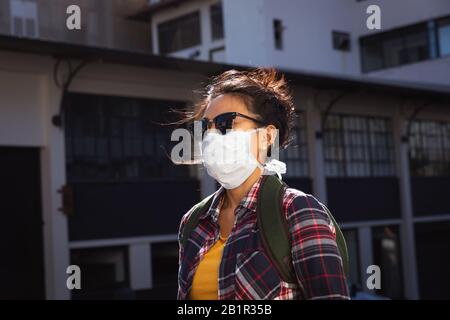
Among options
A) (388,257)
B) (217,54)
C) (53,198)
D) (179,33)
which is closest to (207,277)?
(53,198)

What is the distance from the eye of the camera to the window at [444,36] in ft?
61.3

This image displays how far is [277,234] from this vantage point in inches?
87.5

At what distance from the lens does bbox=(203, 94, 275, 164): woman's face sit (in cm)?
255

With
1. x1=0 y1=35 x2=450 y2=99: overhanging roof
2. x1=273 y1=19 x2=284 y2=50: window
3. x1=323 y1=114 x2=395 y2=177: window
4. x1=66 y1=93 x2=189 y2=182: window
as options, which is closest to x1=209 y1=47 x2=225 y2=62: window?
x1=273 y1=19 x2=284 y2=50: window

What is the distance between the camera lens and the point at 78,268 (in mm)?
9500

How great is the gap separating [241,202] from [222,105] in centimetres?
37

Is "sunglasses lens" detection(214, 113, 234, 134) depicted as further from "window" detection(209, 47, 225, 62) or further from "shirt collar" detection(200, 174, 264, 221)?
"window" detection(209, 47, 225, 62)

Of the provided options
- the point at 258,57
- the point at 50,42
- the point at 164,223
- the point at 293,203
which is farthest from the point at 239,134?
the point at 258,57

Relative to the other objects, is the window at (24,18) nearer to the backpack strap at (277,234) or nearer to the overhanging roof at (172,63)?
the overhanging roof at (172,63)

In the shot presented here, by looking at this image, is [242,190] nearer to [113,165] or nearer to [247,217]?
[247,217]

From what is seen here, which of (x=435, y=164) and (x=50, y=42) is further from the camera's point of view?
(x=435, y=164)

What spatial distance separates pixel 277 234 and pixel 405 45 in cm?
1863

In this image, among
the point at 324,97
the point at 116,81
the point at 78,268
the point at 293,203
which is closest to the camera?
the point at 293,203

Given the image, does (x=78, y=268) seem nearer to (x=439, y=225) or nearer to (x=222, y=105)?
(x=222, y=105)
